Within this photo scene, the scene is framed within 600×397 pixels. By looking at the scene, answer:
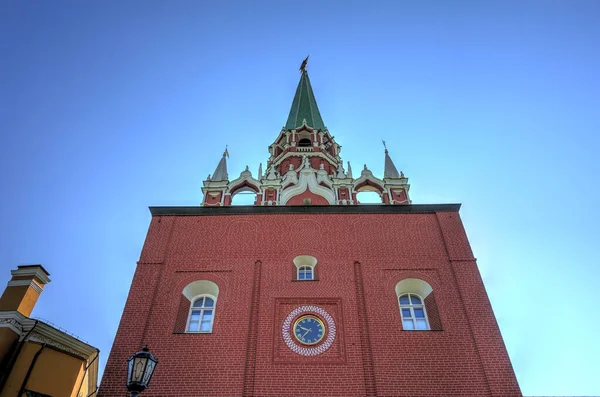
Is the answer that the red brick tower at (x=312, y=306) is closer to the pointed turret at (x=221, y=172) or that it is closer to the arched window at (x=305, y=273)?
the arched window at (x=305, y=273)

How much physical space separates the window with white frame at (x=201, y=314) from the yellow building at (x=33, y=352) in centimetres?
299

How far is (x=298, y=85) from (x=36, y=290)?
28.1 m

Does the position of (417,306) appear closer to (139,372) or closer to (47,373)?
(139,372)

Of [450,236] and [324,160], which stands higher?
[324,160]

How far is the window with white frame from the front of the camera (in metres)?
13.9

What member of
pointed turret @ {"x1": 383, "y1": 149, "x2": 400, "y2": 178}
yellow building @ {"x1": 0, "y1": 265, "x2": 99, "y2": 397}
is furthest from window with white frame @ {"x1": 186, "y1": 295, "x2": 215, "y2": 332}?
pointed turret @ {"x1": 383, "y1": 149, "x2": 400, "y2": 178}

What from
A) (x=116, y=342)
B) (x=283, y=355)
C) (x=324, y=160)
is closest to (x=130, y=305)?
(x=116, y=342)

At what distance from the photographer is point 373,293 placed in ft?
46.8

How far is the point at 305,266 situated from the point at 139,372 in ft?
27.8

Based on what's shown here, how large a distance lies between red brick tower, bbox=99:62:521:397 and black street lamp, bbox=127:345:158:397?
4.48 m

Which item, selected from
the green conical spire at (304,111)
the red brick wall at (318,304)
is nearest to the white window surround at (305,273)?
the red brick wall at (318,304)

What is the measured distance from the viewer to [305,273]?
1555 centimetres

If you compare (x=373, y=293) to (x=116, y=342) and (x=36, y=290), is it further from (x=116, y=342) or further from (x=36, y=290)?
(x=36, y=290)

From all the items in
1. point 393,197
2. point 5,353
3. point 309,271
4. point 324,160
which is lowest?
point 5,353
